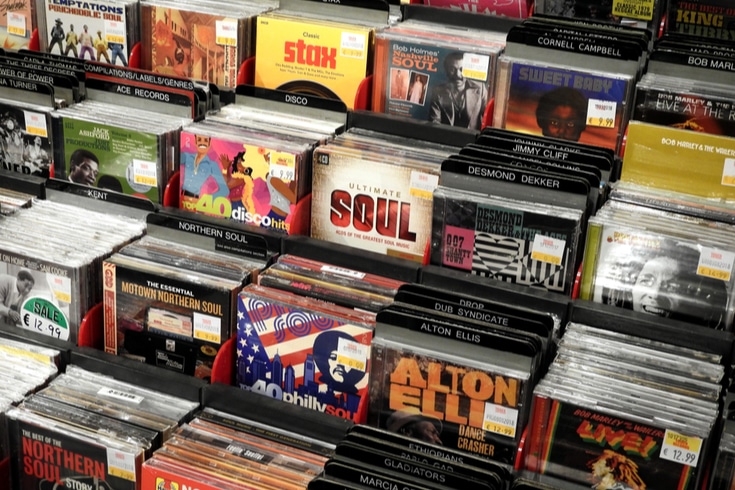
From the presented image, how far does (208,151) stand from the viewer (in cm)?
299

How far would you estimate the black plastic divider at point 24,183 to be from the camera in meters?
3.10

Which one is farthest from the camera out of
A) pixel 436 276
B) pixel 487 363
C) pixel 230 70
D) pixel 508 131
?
pixel 230 70

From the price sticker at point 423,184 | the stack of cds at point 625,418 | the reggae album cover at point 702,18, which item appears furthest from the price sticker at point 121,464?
the reggae album cover at point 702,18

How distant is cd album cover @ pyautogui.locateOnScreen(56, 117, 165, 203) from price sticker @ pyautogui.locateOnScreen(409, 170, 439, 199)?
2.64ft

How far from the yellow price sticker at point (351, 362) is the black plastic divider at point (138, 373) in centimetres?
36

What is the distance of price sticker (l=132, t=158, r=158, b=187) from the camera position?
3.06 metres

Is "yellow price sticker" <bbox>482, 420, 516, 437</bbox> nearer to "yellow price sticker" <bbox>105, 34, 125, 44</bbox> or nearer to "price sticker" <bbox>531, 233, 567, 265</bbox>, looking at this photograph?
"price sticker" <bbox>531, 233, 567, 265</bbox>

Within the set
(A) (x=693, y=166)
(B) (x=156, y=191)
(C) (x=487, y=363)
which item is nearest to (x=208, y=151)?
(B) (x=156, y=191)

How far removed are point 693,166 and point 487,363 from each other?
90cm

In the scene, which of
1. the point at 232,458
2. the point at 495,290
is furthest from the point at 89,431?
the point at 495,290

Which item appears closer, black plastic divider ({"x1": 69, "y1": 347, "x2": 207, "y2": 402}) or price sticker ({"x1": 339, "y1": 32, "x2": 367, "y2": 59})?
black plastic divider ({"x1": 69, "y1": 347, "x2": 207, "y2": 402})

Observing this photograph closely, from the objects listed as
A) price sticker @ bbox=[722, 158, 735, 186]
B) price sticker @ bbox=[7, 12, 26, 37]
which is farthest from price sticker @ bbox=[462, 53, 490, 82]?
price sticker @ bbox=[7, 12, 26, 37]

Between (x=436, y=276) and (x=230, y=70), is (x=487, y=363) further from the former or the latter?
(x=230, y=70)

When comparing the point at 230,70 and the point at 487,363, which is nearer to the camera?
the point at 487,363
